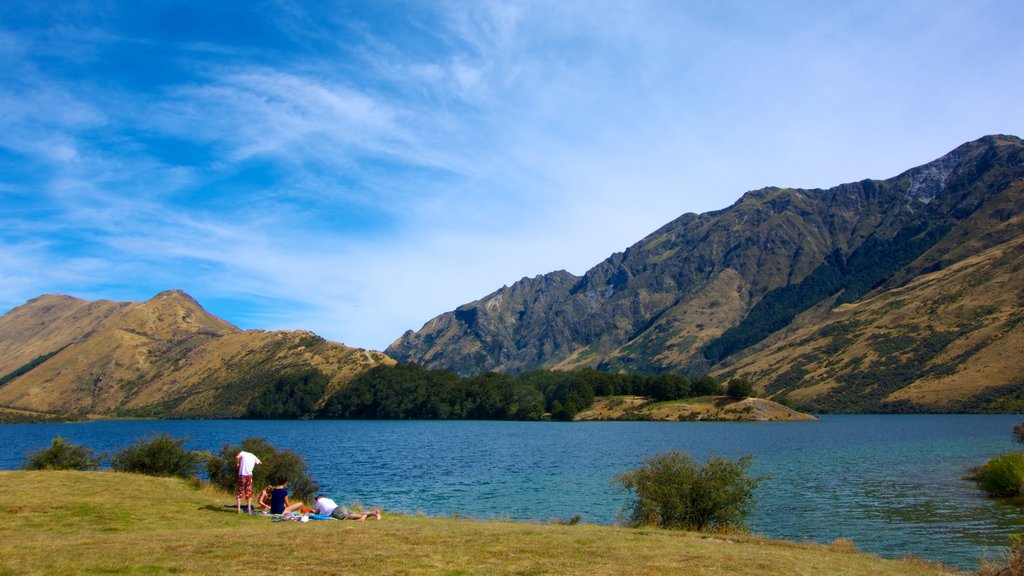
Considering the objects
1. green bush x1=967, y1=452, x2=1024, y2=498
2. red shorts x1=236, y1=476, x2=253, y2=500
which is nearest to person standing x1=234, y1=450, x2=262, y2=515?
red shorts x1=236, y1=476, x2=253, y2=500

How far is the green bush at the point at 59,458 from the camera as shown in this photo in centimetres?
3656

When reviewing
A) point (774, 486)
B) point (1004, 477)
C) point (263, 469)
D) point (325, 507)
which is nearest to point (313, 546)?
point (325, 507)

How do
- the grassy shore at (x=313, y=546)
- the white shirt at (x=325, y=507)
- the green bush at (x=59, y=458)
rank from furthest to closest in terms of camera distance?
1. the green bush at (x=59, y=458)
2. the white shirt at (x=325, y=507)
3. the grassy shore at (x=313, y=546)

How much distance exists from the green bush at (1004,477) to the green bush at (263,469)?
48717 millimetres

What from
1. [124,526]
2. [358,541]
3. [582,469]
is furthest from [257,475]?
[582,469]

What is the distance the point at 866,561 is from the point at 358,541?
17193mm

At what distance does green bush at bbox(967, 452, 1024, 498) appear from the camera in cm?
4609

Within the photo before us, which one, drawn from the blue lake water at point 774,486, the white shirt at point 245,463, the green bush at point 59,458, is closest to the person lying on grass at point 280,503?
the white shirt at point 245,463

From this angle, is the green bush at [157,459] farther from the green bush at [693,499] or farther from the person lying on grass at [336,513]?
the green bush at [693,499]

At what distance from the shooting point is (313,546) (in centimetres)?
1852

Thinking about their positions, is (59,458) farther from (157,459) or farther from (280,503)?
(280,503)

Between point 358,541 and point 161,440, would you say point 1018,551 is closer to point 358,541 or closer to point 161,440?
point 358,541

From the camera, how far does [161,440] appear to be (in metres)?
38.1

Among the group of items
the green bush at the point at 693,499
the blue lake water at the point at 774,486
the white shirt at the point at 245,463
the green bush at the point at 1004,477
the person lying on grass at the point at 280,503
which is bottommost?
the blue lake water at the point at 774,486
